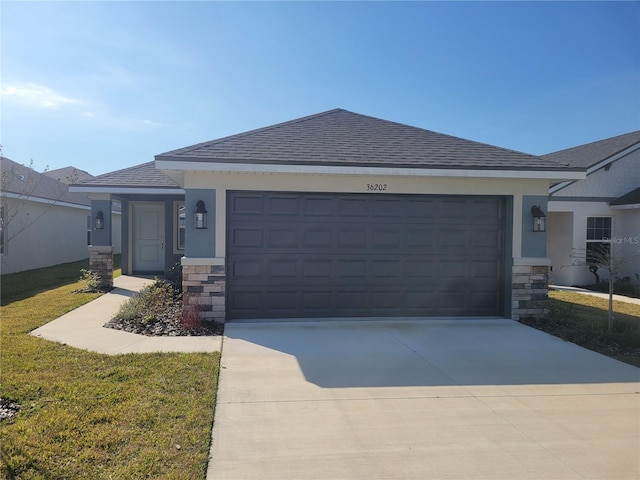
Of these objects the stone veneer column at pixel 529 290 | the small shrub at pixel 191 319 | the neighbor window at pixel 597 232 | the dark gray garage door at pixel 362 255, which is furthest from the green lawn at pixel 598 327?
the small shrub at pixel 191 319

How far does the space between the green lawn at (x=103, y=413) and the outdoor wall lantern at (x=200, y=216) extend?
2.52 meters

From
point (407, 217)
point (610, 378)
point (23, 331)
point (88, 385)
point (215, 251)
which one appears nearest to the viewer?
point (88, 385)

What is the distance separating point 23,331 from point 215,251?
3.23m

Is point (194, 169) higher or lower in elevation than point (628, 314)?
higher

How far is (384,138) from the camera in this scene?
9.08 m

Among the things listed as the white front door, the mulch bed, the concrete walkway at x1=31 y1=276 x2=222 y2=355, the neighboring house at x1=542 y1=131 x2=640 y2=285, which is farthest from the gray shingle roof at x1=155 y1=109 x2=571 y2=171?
the white front door

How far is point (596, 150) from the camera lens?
15094 mm

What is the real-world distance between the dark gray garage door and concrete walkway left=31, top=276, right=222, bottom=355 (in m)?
1.60

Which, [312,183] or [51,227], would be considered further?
[51,227]

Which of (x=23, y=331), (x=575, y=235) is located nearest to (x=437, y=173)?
(x=23, y=331)

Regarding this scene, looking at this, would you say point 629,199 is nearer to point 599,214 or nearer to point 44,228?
point 599,214

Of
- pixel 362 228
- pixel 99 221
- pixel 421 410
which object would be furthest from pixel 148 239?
pixel 421 410

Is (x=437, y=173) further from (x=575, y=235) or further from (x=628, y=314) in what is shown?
(x=575, y=235)

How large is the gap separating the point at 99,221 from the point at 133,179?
61.2 inches
